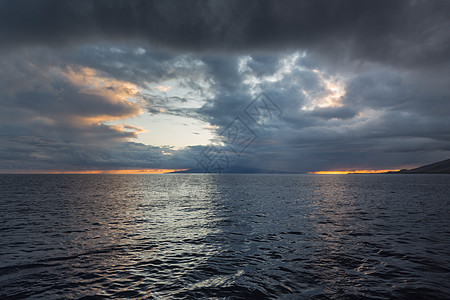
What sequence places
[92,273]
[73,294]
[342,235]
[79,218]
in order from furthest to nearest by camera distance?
[79,218], [342,235], [92,273], [73,294]

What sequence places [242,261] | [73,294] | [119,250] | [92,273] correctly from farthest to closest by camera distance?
[119,250] < [242,261] < [92,273] < [73,294]

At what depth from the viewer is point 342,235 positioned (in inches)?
943

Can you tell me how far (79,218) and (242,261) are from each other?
28.5 m

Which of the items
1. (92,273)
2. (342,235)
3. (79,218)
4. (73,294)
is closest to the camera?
(73,294)

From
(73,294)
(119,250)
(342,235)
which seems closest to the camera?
(73,294)

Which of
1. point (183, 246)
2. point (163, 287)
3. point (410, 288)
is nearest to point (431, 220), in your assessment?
point (410, 288)

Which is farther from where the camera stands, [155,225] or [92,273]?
[155,225]

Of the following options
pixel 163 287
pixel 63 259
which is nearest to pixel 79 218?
pixel 63 259

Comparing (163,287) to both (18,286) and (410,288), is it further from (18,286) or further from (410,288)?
(410,288)

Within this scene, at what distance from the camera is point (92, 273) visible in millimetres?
14688

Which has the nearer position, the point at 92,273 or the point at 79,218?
the point at 92,273

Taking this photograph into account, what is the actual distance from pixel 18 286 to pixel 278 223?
25.9 meters

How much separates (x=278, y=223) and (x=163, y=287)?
20762 millimetres

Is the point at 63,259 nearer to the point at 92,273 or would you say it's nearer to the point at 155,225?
the point at 92,273
